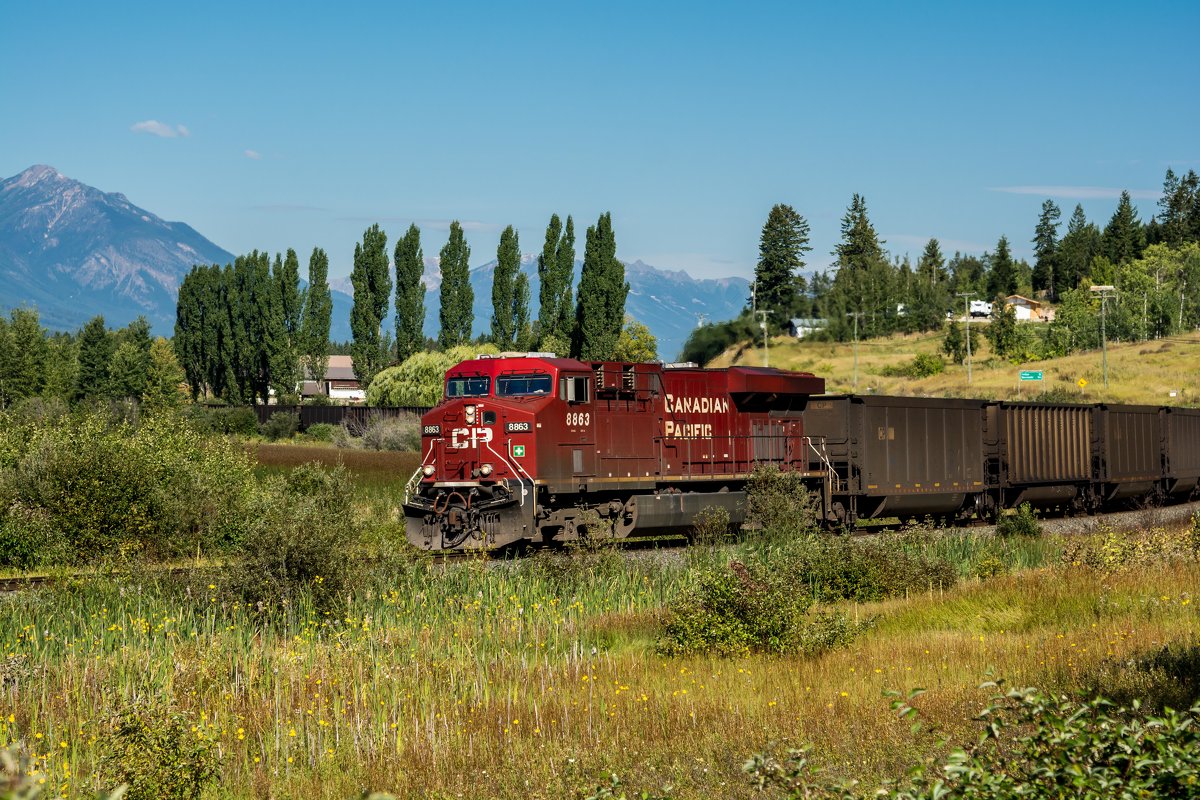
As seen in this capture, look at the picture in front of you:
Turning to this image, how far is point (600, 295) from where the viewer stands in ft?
271

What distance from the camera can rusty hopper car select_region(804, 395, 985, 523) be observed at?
95.0ft

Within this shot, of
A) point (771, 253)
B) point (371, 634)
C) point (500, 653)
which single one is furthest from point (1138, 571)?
point (771, 253)

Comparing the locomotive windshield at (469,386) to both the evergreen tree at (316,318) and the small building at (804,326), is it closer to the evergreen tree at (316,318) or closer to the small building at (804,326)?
the evergreen tree at (316,318)

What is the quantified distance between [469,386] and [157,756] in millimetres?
16532

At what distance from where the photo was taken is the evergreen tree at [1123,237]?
182 m

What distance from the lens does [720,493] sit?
2645cm

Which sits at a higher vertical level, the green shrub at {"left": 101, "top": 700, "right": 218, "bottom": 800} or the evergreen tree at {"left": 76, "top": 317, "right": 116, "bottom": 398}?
the evergreen tree at {"left": 76, "top": 317, "right": 116, "bottom": 398}

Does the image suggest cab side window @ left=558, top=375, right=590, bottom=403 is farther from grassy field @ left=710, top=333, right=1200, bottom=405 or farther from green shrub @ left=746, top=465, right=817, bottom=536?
grassy field @ left=710, top=333, right=1200, bottom=405

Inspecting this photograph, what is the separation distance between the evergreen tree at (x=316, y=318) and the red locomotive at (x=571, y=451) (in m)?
72.9

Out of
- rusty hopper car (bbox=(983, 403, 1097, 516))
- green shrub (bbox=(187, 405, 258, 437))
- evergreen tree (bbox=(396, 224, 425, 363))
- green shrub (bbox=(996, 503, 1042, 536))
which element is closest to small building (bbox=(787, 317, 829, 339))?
evergreen tree (bbox=(396, 224, 425, 363))

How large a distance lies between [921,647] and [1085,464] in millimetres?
24269

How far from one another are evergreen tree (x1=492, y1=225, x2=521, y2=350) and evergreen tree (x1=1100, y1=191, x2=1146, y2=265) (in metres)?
123

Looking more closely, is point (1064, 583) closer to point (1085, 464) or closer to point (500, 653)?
point (500, 653)

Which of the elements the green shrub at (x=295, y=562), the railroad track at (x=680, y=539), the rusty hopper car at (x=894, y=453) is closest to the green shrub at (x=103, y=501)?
the railroad track at (x=680, y=539)
